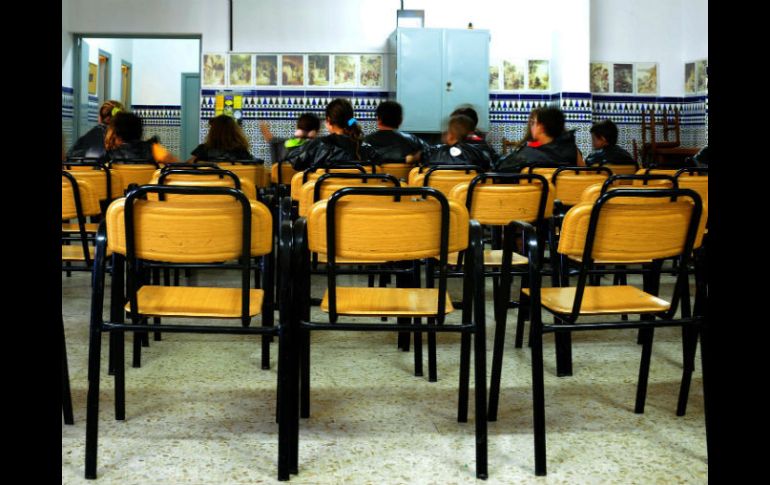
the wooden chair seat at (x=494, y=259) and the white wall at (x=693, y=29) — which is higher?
the white wall at (x=693, y=29)

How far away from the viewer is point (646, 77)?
10234 mm

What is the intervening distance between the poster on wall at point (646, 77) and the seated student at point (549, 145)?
5423 mm

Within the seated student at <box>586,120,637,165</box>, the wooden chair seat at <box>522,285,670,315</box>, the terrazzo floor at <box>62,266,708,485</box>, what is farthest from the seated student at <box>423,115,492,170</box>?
the wooden chair seat at <box>522,285,670,315</box>

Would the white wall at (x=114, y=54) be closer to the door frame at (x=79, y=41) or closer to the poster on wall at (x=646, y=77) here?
the door frame at (x=79, y=41)

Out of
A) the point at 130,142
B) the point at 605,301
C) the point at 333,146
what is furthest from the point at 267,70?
the point at 605,301

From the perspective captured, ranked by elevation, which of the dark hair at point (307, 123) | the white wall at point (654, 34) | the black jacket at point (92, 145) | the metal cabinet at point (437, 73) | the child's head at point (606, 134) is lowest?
the black jacket at point (92, 145)

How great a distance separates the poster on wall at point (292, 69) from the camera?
9789mm

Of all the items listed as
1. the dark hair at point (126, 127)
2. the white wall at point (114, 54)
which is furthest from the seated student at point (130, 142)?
the white wall at point (114, 54)

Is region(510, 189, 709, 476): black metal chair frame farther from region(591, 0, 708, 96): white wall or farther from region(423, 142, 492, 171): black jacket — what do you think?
region(591, 0, 708, 96): white wall

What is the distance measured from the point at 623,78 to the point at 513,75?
1.53m

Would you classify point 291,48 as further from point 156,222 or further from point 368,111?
point 156,222

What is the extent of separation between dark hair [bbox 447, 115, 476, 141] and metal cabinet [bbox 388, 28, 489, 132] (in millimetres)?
3678

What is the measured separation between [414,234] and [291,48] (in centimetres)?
824

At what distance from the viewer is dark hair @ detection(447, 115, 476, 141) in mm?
5633
